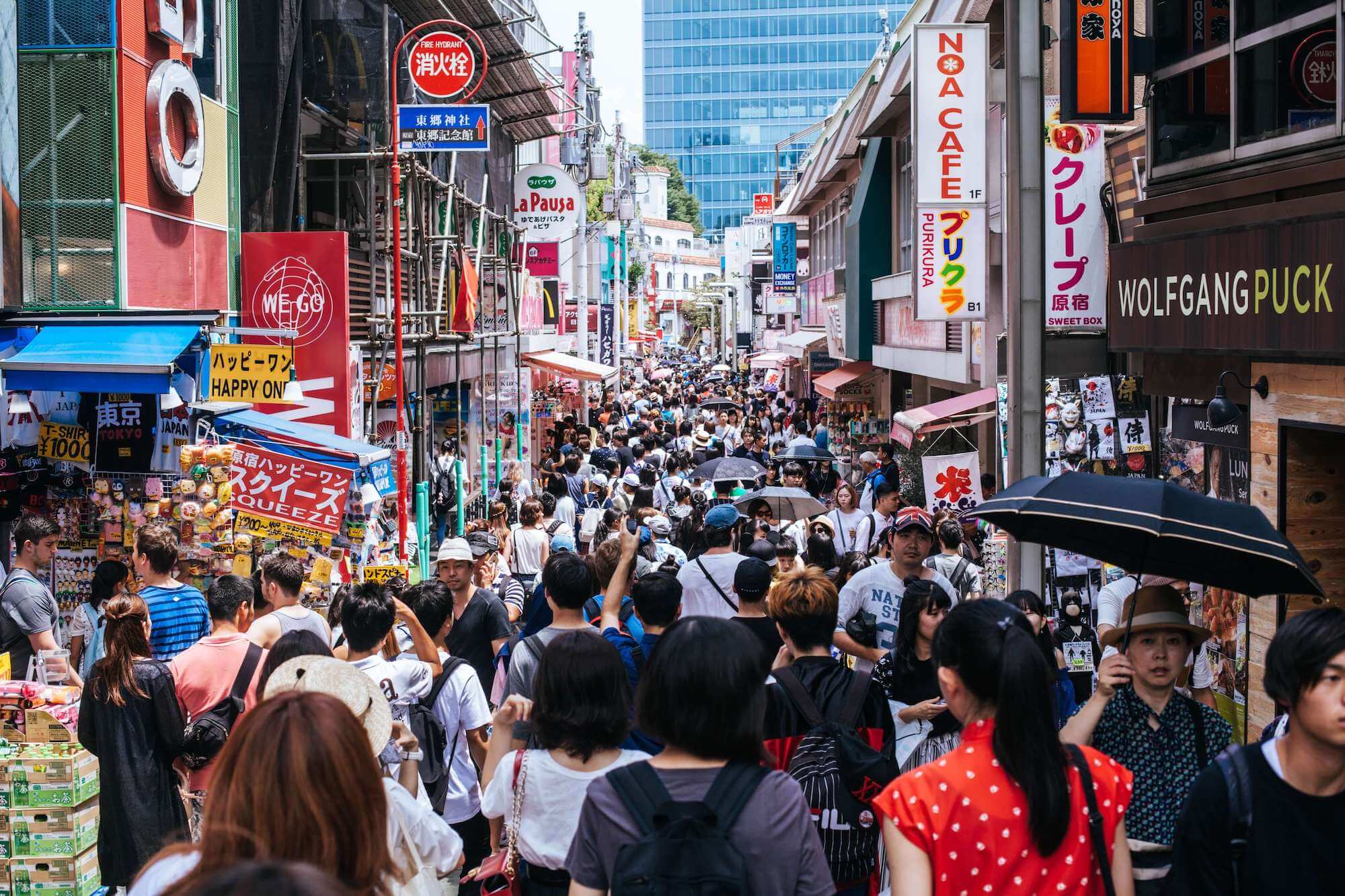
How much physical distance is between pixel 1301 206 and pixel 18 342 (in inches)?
371

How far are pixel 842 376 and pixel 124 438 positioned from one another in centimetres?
1890

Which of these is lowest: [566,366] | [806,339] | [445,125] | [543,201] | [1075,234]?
[566,366]

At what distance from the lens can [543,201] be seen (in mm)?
29781

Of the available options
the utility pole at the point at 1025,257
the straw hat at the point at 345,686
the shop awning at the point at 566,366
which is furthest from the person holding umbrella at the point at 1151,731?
the shop awning at the point at 566,366

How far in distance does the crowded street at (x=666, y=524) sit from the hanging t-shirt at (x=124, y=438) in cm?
3

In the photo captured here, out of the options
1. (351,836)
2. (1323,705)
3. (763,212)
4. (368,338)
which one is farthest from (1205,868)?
(763,212)

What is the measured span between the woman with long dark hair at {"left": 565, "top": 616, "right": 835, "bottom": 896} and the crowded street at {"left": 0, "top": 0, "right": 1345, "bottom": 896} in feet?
0.04

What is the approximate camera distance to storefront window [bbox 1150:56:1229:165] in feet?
29.5

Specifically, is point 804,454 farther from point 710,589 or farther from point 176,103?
point 710,589

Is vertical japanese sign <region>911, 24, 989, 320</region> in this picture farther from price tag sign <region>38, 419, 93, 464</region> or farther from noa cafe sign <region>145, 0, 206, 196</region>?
price tag sign <region>38, 419, 93, 464</region>

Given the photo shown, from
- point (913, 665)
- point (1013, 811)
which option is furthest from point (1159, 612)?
point (913, 665)

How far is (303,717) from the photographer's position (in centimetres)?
293

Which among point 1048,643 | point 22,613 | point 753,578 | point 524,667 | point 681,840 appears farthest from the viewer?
point 22,613

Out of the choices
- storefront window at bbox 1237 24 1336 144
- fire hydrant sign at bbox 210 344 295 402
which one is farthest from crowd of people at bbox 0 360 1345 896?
fire hydrant sign at bbox 210 344 295 402
